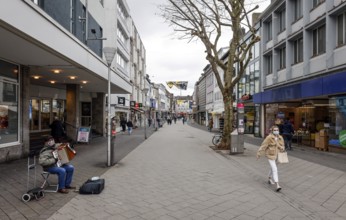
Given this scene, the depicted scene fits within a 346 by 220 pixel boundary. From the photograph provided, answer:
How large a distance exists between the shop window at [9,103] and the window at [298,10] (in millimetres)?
17311

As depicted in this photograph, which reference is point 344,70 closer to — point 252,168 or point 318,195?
point 252,168

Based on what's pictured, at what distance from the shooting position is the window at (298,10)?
69.8 feet

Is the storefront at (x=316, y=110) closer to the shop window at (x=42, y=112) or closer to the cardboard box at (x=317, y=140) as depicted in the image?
the cardboard box at (x=317, y=140)

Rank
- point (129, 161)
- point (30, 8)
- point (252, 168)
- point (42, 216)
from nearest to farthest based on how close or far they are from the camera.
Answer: point (42, 216) → point (30, 8) → point (252, 168) → point (129, 161)

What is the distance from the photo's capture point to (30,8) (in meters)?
8.38

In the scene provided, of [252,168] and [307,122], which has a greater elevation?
[307,122]

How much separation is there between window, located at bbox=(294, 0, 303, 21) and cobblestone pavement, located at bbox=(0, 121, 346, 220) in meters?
12.6

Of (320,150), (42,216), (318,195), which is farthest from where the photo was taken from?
(320,150)

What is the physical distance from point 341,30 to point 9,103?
15640mm

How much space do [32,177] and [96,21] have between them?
606 inches

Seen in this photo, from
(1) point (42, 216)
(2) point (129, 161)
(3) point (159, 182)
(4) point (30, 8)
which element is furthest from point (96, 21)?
(1) point (42, 216)

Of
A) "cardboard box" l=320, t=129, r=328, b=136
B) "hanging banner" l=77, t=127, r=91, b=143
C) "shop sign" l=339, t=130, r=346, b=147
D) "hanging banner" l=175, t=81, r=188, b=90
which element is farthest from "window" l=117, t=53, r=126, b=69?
"shop sign" l=339, t=130, r=346, b=147

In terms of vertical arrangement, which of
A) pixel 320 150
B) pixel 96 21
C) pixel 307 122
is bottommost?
pixel 320 150

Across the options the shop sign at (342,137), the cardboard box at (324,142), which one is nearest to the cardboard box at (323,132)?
the cardboard box at (324,142)
